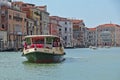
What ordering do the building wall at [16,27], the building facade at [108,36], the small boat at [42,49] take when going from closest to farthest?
the small boat at [42,49] < the building wall at [16,27] < the building facade at [108,36]

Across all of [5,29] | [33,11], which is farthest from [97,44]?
[5,29]

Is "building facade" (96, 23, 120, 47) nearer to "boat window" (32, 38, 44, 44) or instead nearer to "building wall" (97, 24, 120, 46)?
"building wall" (97, 24, 120, 46)

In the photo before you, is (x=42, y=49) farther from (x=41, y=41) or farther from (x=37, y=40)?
(x=37, y=40)

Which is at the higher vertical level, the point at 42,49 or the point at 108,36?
the point at 108,36

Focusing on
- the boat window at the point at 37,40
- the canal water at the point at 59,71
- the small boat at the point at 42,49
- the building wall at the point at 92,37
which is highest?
the building wall at the point at 92,37

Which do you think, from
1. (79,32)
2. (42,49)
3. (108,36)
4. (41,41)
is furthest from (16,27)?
(108,36)

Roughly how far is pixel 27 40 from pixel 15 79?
9.18 m

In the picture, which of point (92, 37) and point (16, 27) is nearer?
point (16, 27)

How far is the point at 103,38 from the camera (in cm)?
12644

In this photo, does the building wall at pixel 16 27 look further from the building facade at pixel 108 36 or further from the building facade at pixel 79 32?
the building facade at pixel 108 36

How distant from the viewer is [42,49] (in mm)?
21125

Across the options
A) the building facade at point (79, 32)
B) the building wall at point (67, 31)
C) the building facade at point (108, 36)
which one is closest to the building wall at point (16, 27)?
the building wall at point (67, 31)

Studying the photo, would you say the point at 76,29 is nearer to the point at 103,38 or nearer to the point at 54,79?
the point at 103,38

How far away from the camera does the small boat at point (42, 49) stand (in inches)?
836
